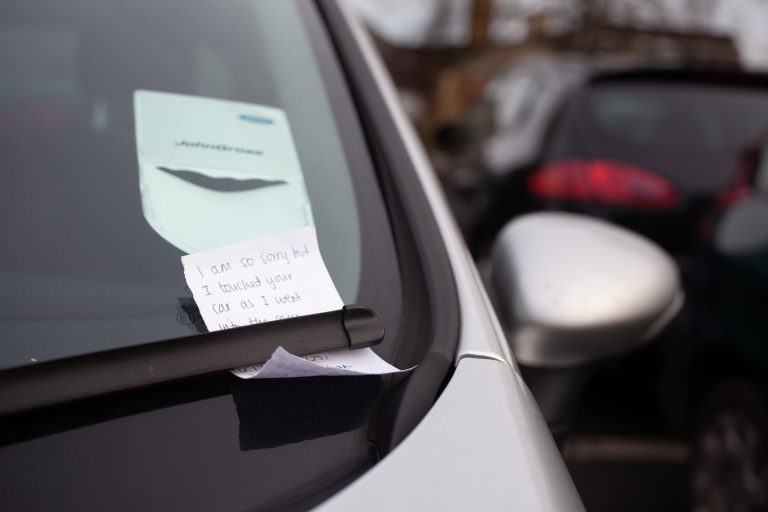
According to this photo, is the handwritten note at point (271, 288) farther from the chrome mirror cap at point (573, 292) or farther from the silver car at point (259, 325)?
the chrome mirror cap at point (573, 292)

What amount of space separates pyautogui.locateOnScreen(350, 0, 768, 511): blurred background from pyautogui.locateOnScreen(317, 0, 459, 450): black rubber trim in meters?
0.61

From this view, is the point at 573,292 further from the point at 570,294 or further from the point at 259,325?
the point at 259,325

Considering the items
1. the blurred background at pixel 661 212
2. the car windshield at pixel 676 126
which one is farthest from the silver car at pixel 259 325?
the car windshield at pixel 676 126

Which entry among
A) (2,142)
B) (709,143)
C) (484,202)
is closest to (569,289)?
(2,142)

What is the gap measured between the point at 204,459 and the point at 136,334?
0.19 metres

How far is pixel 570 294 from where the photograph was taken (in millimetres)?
1045

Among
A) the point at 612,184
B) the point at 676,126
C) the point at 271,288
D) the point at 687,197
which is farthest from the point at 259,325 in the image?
the point at 676,126

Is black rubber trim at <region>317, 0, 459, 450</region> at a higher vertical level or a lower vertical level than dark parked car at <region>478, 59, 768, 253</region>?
higher

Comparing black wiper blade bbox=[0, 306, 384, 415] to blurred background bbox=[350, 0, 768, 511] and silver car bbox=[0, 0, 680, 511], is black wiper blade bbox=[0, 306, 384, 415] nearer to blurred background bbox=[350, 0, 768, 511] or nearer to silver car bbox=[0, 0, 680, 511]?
silver car bbox=[0, 0, 680, 511]

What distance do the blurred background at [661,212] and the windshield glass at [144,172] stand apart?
711 mm

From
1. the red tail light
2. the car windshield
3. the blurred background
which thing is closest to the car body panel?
the blurred background

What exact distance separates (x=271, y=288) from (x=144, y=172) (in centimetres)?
26

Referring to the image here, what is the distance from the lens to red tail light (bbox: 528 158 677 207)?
285 centimetres

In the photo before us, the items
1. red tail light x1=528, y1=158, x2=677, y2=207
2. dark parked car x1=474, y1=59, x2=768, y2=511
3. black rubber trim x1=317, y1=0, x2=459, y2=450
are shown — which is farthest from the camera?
red tail light x1=528, y1=158, x2=677, y2=207
